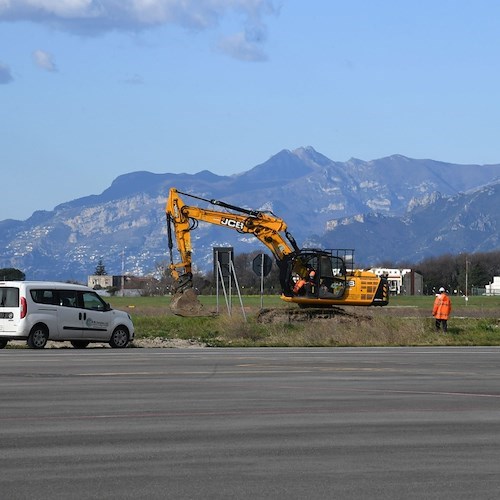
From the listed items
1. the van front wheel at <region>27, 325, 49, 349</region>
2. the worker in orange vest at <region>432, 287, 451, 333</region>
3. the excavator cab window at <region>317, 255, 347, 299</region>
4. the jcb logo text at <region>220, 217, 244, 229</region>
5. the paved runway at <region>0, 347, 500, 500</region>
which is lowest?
the paved runway at <region>0, 347, 500, 500</region>

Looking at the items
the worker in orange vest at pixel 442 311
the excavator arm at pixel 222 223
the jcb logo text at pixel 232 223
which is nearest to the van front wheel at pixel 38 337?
the worker in orange vest at pixel 442 311

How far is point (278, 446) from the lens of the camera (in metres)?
14.3

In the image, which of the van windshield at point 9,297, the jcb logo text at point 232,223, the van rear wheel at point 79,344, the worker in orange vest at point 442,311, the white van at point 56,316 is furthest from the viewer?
the jcb logo text at point 232,223

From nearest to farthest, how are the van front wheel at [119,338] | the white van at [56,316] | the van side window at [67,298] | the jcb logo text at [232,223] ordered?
the white van at [56,316] → the van side window at [67,298] → the van front wheel at [119,338] → the jcb logo text at [232,223]

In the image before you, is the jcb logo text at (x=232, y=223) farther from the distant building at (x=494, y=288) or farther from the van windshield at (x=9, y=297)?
the distant building at (x=494, y=288)

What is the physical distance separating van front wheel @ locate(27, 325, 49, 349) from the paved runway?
5.14 m

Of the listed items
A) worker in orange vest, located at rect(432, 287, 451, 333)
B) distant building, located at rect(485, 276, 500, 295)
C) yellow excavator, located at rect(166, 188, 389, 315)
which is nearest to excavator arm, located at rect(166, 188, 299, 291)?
yellow excavator, located at rect(166, 188, 389, 315)

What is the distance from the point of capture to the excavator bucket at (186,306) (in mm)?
51625

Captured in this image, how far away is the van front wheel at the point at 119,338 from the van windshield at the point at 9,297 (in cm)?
298

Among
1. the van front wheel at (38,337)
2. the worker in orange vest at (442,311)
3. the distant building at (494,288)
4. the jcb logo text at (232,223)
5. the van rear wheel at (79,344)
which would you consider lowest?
the van rear wheel at (79,344)

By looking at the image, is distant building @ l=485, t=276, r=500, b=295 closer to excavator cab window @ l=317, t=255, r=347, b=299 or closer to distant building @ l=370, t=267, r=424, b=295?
distant building @ l=370, t=267, r=424, b=295

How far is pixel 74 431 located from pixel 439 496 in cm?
534

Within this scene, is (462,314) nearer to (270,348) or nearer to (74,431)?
(270,348)

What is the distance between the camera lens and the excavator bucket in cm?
5162
